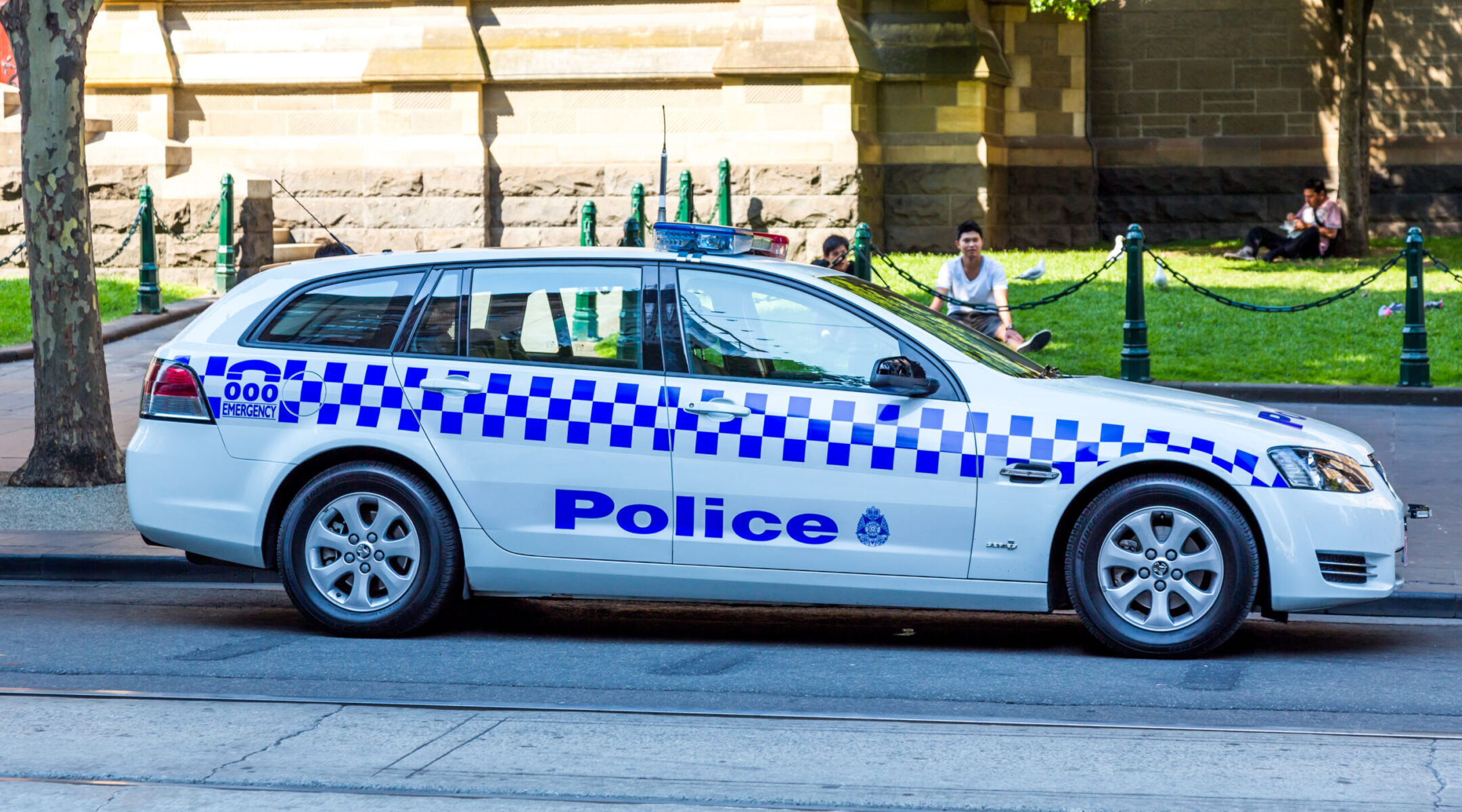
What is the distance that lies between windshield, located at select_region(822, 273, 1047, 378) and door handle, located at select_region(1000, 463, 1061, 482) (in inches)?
16.3

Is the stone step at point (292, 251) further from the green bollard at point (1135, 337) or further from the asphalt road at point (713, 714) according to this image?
the asphalt road at point (713, 714)

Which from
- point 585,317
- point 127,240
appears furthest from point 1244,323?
point 127,240

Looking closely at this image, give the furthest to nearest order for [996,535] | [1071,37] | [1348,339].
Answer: [1071,37]
[1348,339]
[996,535]

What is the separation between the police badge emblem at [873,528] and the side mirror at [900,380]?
0.44 m

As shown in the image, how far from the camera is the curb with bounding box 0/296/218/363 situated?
48.8 ft

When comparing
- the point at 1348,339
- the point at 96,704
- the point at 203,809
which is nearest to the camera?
the point at 203,809

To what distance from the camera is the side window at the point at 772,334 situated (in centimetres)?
655

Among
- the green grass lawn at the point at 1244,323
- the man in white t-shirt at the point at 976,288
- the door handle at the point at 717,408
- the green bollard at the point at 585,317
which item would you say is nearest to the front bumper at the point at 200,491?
the green bollard at the point at 585,317

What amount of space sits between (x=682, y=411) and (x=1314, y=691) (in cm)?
241

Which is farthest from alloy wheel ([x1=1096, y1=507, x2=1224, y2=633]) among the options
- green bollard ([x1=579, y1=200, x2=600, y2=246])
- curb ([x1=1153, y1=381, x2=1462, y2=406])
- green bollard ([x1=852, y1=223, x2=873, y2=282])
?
green bollard ([x1=579, y1=200, x2=600, y2=246])

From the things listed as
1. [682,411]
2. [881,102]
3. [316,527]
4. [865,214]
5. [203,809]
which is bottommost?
[203,809]

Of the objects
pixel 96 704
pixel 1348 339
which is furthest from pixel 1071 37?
pixel 96 704

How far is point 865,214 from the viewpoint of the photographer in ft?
68.1

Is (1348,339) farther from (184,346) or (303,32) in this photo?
(303,32)
